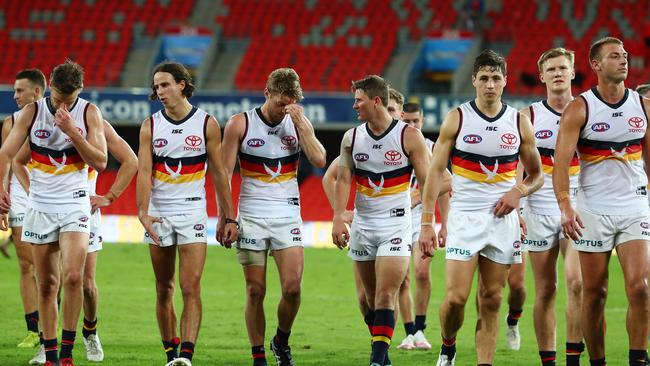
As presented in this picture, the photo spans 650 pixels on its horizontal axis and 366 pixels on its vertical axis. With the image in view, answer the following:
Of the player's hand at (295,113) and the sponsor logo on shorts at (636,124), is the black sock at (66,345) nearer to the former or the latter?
the player's hand at (295,113)

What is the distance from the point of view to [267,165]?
10.1 m

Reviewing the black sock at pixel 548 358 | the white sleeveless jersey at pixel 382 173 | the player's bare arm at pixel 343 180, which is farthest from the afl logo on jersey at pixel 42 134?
the black sock at pixel 548 358

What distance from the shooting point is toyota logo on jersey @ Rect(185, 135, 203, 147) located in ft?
32.0

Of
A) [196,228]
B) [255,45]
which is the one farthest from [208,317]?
[255,45]

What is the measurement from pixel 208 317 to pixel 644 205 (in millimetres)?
7117

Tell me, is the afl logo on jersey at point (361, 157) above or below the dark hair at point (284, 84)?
below

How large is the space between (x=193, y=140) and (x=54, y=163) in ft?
3.98

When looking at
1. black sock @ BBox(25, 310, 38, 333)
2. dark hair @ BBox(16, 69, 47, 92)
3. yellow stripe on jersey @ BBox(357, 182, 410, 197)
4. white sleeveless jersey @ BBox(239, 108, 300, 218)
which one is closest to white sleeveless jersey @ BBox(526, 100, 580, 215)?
yellow stripe on jersey @ BBox(357, 182, 410, 197)

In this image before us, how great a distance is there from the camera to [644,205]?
8.99 metres

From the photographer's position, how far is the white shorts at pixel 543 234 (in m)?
10.4

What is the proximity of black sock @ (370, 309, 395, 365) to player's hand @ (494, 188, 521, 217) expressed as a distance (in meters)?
1.32

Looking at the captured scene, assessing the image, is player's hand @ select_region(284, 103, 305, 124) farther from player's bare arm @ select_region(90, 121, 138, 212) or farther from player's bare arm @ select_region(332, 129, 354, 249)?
player's bare arm @ select_region(90, 121, 138, 212)

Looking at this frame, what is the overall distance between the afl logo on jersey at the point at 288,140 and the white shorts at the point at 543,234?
2252 mm

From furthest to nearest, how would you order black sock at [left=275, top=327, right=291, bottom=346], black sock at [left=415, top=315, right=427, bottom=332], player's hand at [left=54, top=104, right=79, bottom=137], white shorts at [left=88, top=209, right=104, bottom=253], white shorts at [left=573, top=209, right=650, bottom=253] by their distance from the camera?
black sock at [left=415, top=315, right=427, bottom=332], white shorts at [left=88, top=209, right=104, bottom=253], black sock at [left=275, top=327, right=291, bottom=346], player's hand at [left=54, top=104, right=79, bottom=137], white shorts at [left=573, top=209, right=650, bottom=253]
